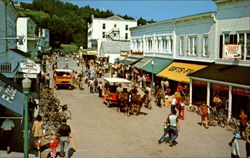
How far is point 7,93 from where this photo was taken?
1396 centimetres

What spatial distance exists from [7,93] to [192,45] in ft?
56.4

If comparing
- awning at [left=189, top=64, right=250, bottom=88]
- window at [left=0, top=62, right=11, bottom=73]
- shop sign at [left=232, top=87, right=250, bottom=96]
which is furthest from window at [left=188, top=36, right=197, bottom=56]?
window at [left=0, top=62, right=11, bottom=73]

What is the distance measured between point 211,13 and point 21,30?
3380 centimetres

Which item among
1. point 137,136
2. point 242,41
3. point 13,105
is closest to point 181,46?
point 242,41

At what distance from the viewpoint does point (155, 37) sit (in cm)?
3628

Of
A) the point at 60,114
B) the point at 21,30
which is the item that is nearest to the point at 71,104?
the point at 60,114

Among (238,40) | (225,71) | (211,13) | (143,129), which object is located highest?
(211,13)

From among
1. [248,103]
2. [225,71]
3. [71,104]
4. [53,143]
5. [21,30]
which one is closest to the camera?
[53,143]

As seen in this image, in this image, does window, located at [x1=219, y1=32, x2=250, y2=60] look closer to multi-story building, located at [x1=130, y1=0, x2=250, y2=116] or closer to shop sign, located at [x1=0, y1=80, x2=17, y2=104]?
multi-story building, located at [x1=130, y1=0, x2=250, y2=116]

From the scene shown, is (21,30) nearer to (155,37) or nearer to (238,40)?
(155,37)

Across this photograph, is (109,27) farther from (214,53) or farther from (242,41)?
(242,41)

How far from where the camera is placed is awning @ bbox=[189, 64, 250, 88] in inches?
711

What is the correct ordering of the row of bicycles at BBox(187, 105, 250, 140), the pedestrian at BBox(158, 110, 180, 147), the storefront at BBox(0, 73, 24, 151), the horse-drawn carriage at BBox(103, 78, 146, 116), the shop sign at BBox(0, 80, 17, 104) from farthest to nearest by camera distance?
1. the horse-drawn carriage at BBox(103, 78, 146, 116)
2. the row of bicycles at BBox(187, 105, 250, 140)
3. the pedestrian at BBox(158, 110, 180, 147)
4. the shop sign at BBox(0, 80, 17, 104)
5. the storefront at BBox(0, 73, 24, 151)

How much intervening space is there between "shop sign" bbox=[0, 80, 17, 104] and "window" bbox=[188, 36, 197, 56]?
16.0 metres
